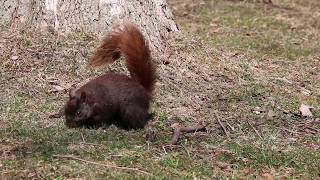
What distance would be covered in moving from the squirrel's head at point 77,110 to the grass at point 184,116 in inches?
3.4

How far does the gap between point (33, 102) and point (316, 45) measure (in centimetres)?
466

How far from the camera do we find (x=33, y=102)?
5.27m

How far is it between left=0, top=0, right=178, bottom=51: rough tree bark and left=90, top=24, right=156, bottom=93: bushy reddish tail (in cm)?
101

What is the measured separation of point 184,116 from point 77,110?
3.17 ft

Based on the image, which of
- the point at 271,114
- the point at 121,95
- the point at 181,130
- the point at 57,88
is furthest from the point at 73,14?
the point at 271,114

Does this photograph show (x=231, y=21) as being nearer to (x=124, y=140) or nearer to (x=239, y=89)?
(x=239, y=89)

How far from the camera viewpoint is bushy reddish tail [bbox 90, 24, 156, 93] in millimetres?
4980

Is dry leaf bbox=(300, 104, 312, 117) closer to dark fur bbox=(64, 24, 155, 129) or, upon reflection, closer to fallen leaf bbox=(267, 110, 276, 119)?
fallen leaf bbox=(267, 110, 276, 119)

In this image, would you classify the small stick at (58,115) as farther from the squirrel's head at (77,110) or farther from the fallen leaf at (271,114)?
the fallen leaf at (271,114)

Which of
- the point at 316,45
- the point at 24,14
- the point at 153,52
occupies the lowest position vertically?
the point at 316,45

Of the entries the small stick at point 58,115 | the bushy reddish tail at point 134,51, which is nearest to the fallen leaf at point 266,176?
the bushy reddish tail at point 134,51

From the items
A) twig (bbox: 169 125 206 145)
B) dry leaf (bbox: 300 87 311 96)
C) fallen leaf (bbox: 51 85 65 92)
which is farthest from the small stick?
dry leaf (bbox: 300 87 311 96)

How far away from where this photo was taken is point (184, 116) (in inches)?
206

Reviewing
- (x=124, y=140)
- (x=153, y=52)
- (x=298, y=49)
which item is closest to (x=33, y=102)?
(x=124, y=140)
